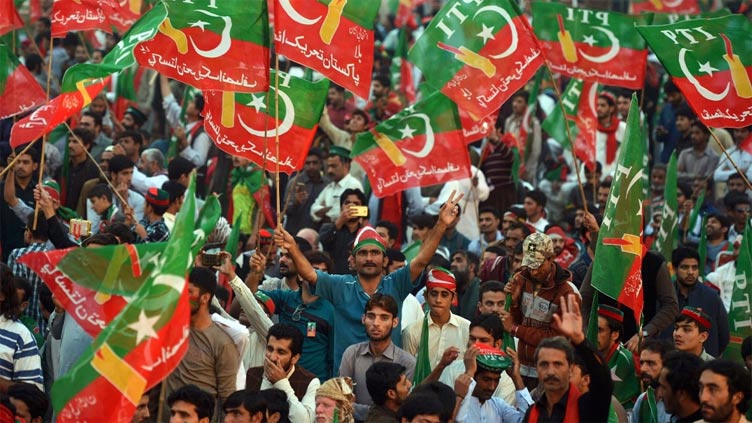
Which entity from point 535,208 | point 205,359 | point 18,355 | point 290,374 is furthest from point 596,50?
point 18,355

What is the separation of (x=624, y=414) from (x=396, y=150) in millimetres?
4452

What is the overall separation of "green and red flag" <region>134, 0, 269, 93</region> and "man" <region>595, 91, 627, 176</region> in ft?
26.3

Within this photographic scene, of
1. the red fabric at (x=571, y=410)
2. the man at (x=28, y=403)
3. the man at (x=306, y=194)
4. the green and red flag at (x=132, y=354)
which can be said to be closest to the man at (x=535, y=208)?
the man at (x=306, y=194)

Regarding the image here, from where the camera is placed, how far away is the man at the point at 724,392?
26.7 ft

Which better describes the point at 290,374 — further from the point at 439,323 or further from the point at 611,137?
the point at 611,137

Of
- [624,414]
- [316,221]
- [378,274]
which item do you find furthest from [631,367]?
[316,221]

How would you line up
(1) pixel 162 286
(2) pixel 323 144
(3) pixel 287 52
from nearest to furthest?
(1) pixel 162 286, (3) pixel 287 52, (2) pixel 323 144

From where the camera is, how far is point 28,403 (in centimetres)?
936

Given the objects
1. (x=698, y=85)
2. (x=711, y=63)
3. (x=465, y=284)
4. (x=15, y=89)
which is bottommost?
(x=465, y=284)

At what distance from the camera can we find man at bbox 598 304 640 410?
1032 centimetres

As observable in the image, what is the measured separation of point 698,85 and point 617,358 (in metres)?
2.82

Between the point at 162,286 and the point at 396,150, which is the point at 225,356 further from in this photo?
the point at 396,150

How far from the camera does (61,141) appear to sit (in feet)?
56.9

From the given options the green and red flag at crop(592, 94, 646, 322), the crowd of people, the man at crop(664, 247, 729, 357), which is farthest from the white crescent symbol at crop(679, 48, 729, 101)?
the green and red flag at crop(592, 94, 646, 322)
